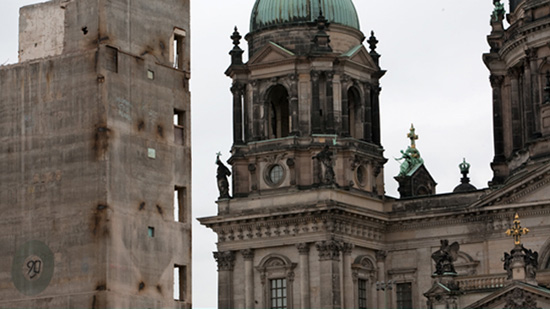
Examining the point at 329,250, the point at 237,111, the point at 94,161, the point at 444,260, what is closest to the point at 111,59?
the point at 94,161

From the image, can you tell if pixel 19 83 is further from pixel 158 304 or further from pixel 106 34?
pixel 158 304

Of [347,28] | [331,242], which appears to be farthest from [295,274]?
[347,28]

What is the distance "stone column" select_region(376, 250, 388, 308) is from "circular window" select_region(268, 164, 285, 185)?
6337 mm

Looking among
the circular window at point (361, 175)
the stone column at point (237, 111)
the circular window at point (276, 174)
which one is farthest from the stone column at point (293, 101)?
the circular window at point (361, 175)

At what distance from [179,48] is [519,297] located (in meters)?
28.2

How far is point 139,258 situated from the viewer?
50.5 meters

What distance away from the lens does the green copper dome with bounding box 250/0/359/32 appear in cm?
9081

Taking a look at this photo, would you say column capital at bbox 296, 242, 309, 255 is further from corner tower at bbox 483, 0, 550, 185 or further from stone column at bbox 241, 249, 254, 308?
corner tower at bbox 483, 0, 550, 185

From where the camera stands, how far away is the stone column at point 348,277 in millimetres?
86500

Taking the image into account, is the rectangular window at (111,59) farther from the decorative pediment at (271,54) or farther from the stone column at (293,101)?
the decorative pediment at (271,54)

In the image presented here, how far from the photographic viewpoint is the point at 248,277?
3494 inches

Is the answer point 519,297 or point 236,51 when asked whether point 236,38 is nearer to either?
point 236,51

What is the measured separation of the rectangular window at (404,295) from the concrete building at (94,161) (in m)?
37.9

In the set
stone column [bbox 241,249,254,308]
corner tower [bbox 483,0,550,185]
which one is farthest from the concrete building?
corner tower [bbox 483,0,550,185]
